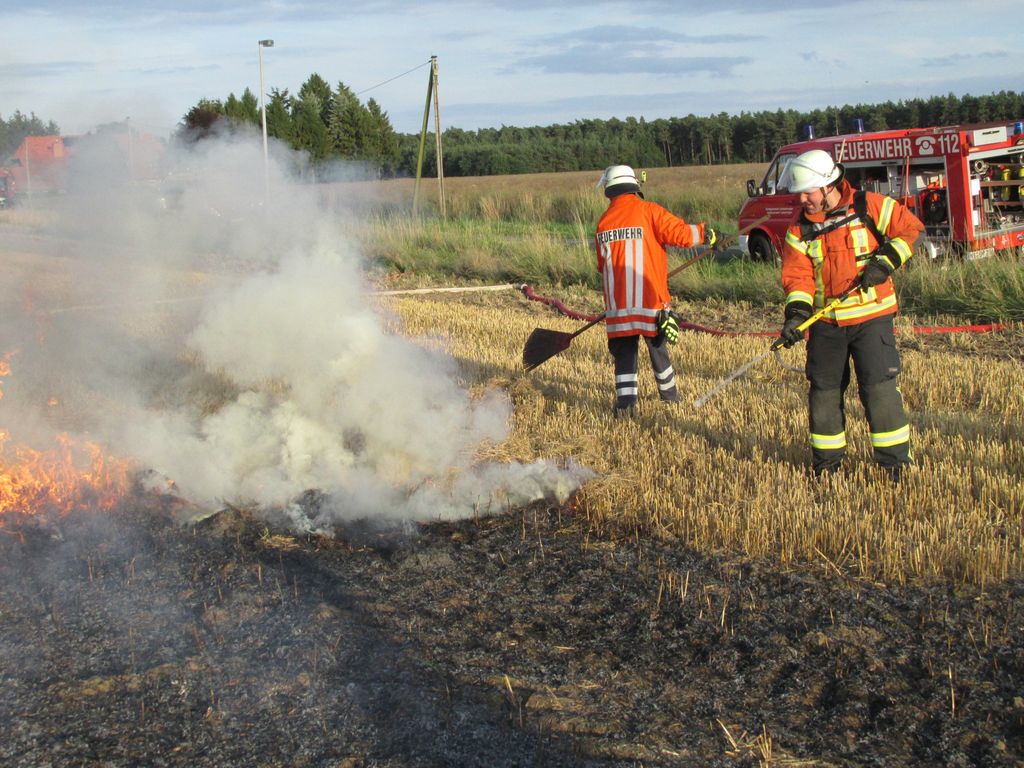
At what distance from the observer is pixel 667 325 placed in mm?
7316

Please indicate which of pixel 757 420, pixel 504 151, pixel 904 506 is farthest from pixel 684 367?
pixel 504 151

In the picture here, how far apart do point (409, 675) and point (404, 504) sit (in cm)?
205

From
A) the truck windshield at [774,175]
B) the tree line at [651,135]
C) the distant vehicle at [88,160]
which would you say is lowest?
the distant vehicle at [88,160]

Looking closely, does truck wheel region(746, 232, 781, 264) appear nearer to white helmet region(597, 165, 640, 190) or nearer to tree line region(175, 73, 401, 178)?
tree line region(175, 73, 401, 178)

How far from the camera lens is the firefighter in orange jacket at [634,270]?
738 cm

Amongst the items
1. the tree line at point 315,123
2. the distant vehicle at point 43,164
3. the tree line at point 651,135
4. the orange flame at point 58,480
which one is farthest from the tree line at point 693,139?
the orange flame at point 58,480

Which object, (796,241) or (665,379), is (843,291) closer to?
(796,241)

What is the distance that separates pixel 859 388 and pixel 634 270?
205 cm

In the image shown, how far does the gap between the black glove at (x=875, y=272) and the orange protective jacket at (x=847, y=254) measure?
62mm

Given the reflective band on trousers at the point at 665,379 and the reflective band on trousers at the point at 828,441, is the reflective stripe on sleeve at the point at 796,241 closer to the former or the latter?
the reflective band on trousers at the point at 828,441

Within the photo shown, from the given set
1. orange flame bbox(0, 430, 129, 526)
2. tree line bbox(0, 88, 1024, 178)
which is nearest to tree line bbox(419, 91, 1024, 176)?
tree line bbox(0, 88, 1024, 178)

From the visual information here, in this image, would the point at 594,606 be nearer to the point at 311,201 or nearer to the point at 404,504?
the point at 404,504

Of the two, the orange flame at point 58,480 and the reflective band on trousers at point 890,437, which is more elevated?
the reflective band on trousers at point 890,437

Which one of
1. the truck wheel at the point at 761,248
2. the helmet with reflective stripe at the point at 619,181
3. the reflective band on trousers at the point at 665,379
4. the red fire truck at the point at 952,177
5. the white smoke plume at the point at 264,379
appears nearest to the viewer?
the white smoke plume at the point at 264,379
